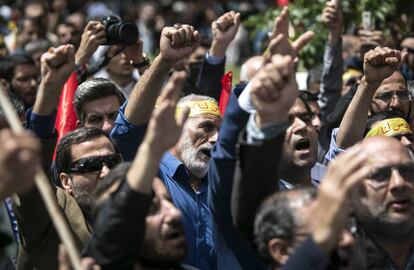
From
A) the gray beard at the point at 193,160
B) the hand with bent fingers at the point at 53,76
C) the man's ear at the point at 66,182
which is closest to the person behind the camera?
the hand with bent fingers at the point at 53,76

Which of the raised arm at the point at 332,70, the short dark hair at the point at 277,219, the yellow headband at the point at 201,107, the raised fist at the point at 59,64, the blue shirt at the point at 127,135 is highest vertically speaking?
the raised fist at the point at 59,64

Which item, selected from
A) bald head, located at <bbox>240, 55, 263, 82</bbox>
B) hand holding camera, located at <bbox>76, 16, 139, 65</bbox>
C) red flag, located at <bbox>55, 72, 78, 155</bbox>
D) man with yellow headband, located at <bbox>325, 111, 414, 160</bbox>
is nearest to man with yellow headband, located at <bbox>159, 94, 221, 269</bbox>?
hand holding camera, located at <bbox>76, 16, 139, 65</bbox>

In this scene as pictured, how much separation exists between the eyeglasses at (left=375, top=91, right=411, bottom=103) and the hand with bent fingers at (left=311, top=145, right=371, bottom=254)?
3507 mm

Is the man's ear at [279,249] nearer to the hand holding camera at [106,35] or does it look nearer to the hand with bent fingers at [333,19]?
the hand holding camera at [106,35]

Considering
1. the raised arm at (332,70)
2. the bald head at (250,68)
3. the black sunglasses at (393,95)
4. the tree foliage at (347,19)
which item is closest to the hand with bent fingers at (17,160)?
the black sunglasses at (393,95)

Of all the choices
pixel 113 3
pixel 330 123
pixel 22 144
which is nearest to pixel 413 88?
pixel 330 123

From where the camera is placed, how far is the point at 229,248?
475 centimetres

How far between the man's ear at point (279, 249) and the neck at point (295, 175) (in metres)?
1.78

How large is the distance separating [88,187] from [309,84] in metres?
3.82

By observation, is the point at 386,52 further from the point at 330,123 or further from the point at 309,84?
the point at 309,84

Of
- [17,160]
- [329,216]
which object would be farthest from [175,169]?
[17,160]

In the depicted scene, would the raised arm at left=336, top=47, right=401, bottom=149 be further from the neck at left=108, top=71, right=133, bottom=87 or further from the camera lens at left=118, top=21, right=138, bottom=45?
the neck at left=108, top=71, right=133, bottom=87

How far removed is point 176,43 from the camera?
5238 mm

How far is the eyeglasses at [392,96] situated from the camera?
7008mm
